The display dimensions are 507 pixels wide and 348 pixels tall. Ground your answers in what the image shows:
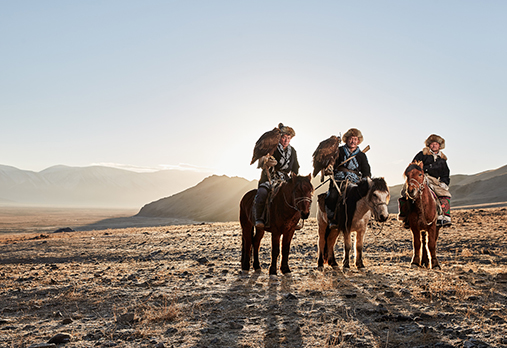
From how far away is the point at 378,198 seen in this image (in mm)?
8305

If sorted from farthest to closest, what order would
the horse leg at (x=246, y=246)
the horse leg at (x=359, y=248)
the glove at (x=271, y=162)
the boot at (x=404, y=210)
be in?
the boot at (x=404, y=210) → the horse leg at (x=246, y=246) → the horse leg at (x=359, y=248) → the glove at (x=271, y=162)

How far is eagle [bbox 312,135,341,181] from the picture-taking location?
9.39 meters

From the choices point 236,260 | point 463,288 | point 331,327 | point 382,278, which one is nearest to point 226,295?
point 331,327

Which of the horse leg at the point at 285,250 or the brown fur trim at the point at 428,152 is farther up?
the brown fur trim at the point at 428,152

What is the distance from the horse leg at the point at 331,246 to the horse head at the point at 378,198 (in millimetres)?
1247

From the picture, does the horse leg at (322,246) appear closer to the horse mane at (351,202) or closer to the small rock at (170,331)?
the horse mane at (351,202)

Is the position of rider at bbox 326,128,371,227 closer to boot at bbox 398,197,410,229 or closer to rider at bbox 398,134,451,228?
boot at bbox 398,197,410,229

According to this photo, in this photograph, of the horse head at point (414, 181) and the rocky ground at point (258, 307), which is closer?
the rocky ground at point (258, 307)

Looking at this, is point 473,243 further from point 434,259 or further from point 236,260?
point 236,260

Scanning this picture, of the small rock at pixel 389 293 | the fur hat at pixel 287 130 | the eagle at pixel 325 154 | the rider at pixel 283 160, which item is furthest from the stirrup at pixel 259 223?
the small rock at pixel 389 293

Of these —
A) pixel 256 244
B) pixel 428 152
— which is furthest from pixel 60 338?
pixel 428 152

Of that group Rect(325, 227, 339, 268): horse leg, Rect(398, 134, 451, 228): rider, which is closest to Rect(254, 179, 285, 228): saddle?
Rect(325, 227, 339, 268): horse leg

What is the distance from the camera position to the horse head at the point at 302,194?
794cm

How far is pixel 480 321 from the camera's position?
462cm
